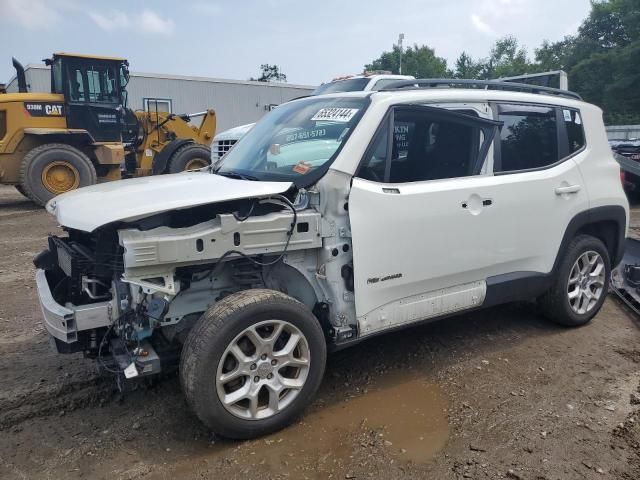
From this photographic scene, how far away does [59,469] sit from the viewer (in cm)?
287

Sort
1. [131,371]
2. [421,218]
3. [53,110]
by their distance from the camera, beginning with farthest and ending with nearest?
[53,110] < [421,218] < [131,371]

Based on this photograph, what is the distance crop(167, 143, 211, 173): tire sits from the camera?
41.8ft

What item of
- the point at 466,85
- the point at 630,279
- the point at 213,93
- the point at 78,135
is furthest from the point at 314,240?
the point at 213,93

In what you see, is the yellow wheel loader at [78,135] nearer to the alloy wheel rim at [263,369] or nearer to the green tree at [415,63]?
the alloy wheel rim at [263,369]

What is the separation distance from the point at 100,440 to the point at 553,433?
2.62 meters

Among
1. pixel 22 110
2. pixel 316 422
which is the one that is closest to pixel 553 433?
pixel 316 422

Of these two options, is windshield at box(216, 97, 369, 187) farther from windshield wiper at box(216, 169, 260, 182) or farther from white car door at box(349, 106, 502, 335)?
white car door at box(349, 106, 502, 335)

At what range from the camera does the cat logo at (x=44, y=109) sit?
1163cm

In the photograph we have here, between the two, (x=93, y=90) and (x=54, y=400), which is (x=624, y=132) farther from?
(x=54, y=400)

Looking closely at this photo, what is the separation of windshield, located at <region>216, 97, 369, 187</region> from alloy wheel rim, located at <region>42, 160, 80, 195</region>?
336 inches

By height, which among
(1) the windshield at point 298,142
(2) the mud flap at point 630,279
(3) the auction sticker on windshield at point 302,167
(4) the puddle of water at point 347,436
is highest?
(1) the windshield at point 298,142

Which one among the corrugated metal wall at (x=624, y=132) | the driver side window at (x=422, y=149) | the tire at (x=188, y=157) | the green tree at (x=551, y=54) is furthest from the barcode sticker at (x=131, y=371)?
the green tree at (x=551, y=54)

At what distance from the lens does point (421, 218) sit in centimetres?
353

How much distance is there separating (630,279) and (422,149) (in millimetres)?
3216
